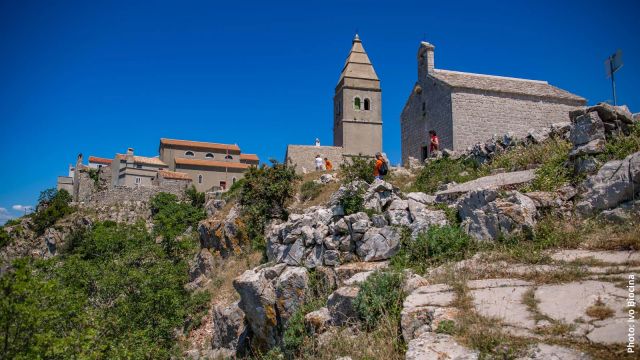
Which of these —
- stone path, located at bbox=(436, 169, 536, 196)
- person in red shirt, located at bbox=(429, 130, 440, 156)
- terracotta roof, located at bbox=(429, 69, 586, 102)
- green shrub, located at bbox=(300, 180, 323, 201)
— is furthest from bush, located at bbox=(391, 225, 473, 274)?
terracotta roof, located at bbox=(429, 69, 586, 102)

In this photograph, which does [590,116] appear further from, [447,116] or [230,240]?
[230,240]

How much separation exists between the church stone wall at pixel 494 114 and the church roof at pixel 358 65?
64.6 feet

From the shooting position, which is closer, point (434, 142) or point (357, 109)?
point (434, 142)

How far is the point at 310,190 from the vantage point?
73.5 feet

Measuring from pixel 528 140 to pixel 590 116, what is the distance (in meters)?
4.41

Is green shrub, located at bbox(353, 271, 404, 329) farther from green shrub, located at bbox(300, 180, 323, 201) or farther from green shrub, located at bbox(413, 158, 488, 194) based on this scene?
green shrub, located at bbox(300, 180, 323, 201)

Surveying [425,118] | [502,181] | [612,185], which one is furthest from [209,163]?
[612,185]

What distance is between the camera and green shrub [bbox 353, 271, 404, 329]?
22.2 ft

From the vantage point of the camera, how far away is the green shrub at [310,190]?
→ 71.5 feet

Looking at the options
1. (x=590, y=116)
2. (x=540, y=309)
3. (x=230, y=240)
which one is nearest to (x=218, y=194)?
(x=230, y=240)

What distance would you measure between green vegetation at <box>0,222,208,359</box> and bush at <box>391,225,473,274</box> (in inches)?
306

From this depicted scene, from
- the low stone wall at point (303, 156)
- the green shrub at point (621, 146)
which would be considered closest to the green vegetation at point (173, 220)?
the low stone wall at point (303, 156)

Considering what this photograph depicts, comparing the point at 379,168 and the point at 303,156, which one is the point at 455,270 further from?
the point at 303,156

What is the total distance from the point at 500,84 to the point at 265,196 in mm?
14704
